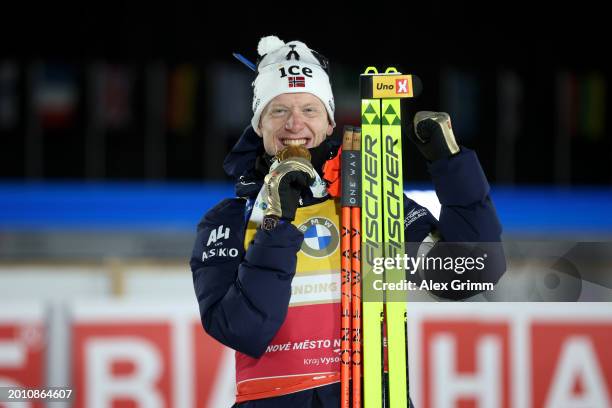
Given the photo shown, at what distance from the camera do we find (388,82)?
1735 mm

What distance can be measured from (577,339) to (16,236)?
4978 millimetres

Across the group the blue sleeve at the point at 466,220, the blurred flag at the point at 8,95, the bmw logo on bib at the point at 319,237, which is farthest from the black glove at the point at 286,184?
the blurred flag at the point at 8,95

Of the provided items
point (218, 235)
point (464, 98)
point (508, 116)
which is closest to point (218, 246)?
point (218, 235)

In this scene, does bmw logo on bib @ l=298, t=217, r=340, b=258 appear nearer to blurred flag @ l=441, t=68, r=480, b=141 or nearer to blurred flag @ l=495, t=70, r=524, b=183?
blurred flag @ l=441, t=68, r=480, b=141

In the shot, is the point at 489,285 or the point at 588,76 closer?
the point at 489,285

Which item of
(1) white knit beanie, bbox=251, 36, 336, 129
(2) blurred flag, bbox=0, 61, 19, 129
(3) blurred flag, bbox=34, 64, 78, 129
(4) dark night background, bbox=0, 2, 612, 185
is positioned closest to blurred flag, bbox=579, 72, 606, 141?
(4) dark night background, bbox=0, 2, 612, 185

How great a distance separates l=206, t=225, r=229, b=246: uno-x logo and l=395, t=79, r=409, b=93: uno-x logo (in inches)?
18.7

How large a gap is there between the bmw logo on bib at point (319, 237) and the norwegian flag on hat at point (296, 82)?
0.30m

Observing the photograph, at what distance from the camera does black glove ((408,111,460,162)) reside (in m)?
1.68

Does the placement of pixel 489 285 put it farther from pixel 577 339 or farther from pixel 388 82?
pixel 577 339

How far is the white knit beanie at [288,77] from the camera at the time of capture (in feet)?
6.35

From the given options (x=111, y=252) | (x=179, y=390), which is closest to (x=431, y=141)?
(x=179, y=390)

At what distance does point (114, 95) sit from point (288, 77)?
11.0 meters

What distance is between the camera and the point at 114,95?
41.0ft
